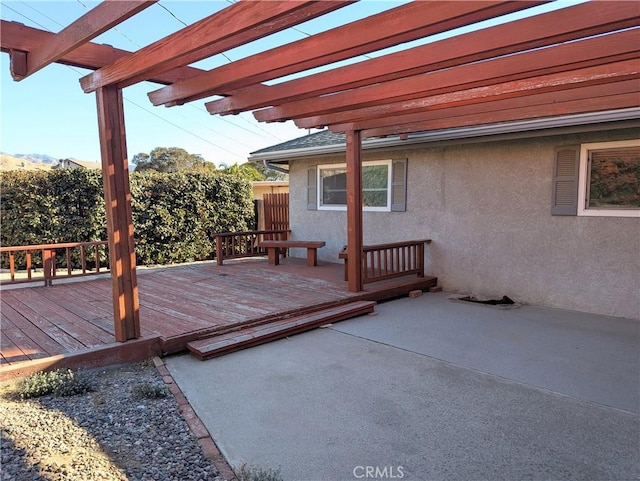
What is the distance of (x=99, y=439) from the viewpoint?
7.98 ft

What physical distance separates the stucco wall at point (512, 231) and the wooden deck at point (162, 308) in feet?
2.84

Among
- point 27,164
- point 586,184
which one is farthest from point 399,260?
point 27,164

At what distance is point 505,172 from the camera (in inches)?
232

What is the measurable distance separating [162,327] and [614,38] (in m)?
4.49

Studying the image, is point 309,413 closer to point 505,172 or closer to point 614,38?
point 614,38

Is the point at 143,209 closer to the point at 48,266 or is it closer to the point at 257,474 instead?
the point at 48,266

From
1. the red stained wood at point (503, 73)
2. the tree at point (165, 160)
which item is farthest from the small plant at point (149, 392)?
the tree at point (165, 160)

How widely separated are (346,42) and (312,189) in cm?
593

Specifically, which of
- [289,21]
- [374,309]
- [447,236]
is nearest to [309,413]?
[289,21]

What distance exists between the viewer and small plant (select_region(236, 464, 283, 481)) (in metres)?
2.02

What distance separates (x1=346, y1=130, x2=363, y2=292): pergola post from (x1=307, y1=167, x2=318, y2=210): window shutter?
9.82ft

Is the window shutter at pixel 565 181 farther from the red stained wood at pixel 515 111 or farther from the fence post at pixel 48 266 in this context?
the fence post at pixel 48 266

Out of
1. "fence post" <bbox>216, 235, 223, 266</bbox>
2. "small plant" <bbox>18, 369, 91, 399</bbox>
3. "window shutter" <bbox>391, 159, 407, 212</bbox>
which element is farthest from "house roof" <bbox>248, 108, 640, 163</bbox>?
"small plant" <bbox>18, 369, 91, 399</bbox>

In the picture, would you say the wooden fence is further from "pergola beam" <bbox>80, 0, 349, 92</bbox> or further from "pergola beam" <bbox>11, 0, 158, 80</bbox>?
"pergola beam" <bbox>11, 0, 158, 80</bbox>
